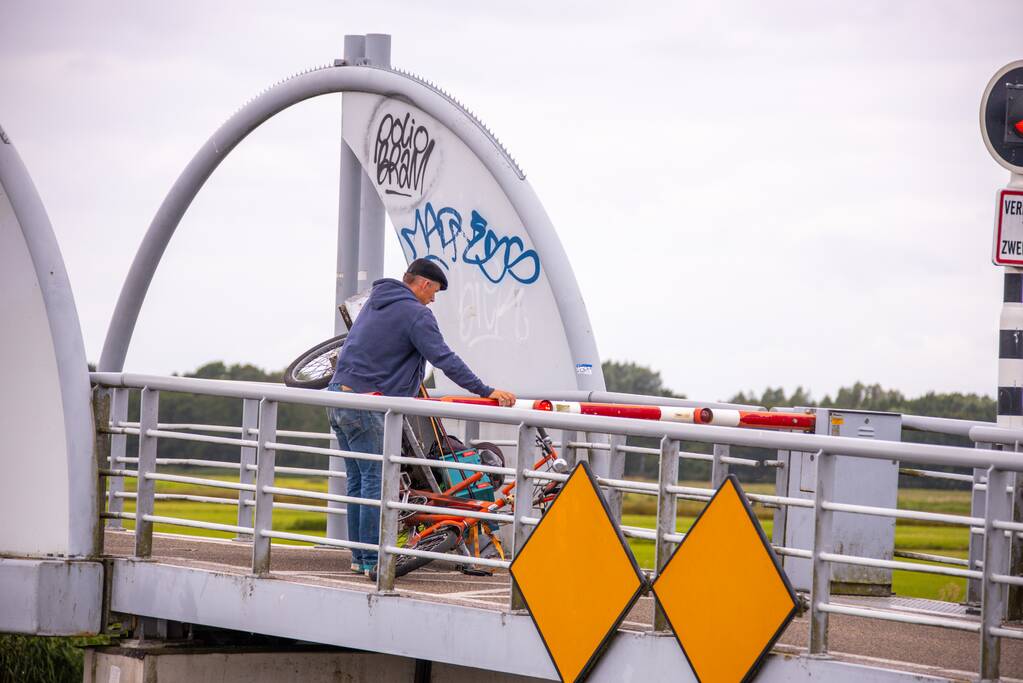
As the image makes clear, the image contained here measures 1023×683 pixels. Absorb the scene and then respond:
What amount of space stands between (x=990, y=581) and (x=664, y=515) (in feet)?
4.56

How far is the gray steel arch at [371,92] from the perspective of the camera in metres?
10.6

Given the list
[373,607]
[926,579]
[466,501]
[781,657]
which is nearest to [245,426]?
[466,501]

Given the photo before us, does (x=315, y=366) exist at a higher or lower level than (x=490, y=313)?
lower

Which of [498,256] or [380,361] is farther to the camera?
[498,256]

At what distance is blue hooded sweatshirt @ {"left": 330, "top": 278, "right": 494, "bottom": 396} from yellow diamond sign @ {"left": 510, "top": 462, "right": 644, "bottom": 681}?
168cm

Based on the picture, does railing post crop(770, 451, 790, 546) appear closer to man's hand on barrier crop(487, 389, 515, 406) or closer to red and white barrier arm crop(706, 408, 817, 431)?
red and white barrier arm crop(706, 408, 817, 431)

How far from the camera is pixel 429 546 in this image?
26.5 ft

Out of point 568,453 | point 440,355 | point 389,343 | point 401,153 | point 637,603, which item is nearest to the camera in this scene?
point 637,603

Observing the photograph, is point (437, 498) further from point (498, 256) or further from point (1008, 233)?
point (498, 256)

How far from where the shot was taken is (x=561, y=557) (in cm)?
634

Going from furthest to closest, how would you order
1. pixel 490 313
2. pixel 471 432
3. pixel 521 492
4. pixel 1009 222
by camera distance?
1. pixel 490 313
2. pixel 471 432
3. pixel 1009 222
4. pixel 521 492

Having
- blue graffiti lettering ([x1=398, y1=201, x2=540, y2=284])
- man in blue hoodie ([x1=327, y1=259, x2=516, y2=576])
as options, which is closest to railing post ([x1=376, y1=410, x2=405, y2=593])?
man in blue hoodie ([x1=327, y1=259, x2=516, y2=576])

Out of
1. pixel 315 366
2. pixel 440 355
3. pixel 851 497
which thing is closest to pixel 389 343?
pixel 440 355

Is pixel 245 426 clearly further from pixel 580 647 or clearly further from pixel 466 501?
pixel 580 647
